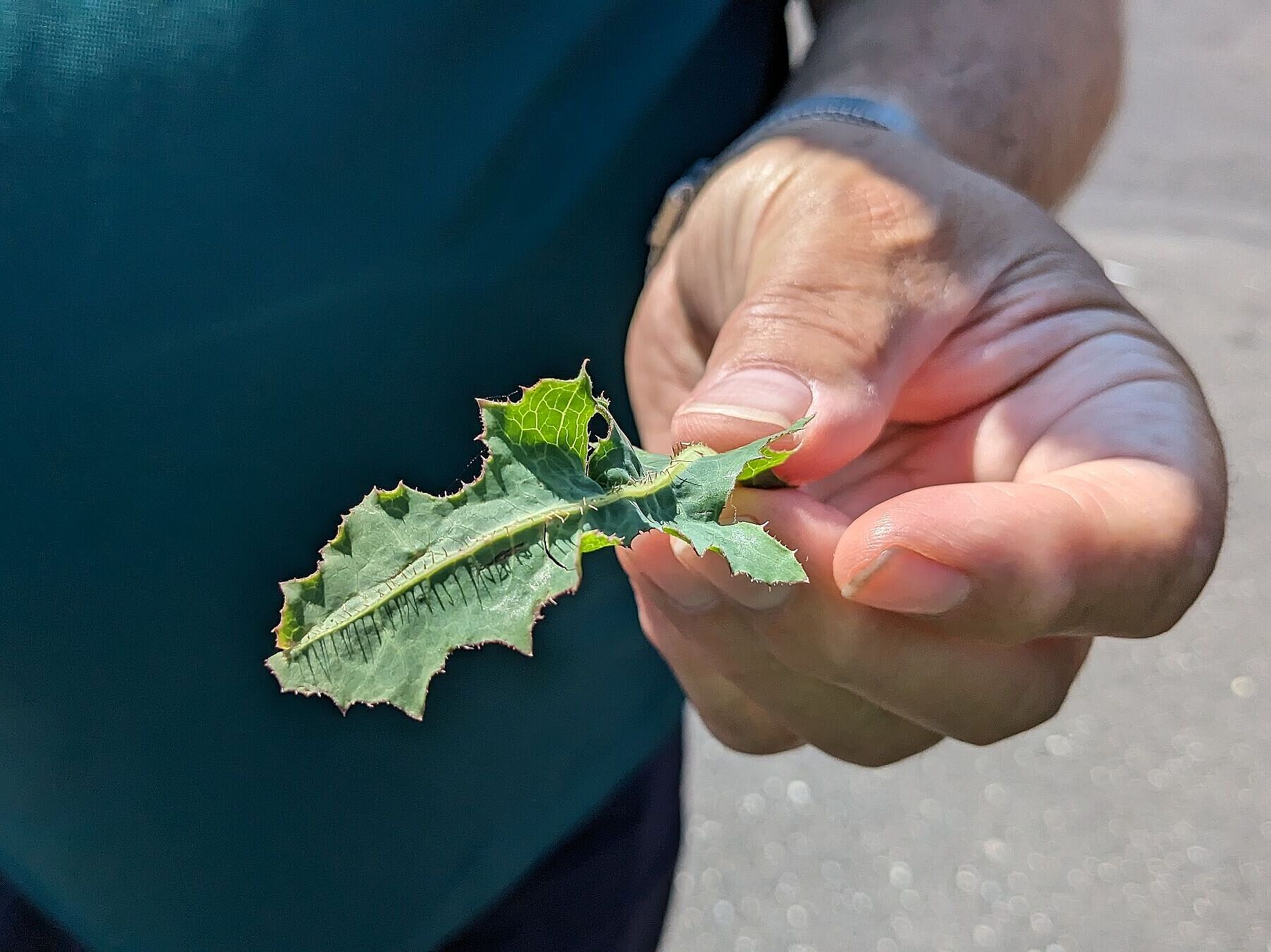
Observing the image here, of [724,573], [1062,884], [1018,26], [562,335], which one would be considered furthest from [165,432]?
[1062,884]

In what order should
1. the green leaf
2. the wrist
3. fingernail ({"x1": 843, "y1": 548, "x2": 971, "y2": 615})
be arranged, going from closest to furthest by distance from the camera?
the green leaf < fingernail ({"x1": 843, "y1": 548, "x2": 971, "y2": 615}) < the wrist

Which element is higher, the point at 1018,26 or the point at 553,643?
the point at 1018,26

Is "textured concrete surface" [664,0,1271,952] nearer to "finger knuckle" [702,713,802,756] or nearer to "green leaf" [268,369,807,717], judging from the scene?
"finger knuckle" [702,713,802,756]

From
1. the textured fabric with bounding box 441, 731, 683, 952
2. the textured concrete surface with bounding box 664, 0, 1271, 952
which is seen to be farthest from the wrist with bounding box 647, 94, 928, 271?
the textured concrete surface with bounding box 664, 0, 1271, 952

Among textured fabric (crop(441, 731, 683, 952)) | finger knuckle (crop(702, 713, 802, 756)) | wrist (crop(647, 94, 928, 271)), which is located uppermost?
wrist (crop(647, 94, 928, 271))

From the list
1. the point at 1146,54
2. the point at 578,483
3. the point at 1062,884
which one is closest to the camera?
the point at 578,483

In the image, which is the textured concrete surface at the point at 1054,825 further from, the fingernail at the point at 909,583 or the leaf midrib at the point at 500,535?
the leaf midrib at the point at 500,535

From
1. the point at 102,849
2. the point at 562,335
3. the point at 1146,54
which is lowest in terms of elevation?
the point at 1146,54

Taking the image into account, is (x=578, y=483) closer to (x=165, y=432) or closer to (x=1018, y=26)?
(x=165, y=432)
